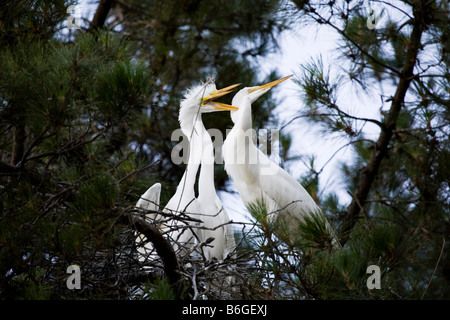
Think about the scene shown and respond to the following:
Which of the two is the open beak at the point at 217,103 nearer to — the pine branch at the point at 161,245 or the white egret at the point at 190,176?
the white egret at the point at 190,176

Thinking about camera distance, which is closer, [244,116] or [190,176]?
[190,176]

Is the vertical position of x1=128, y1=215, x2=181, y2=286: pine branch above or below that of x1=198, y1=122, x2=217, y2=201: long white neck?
below

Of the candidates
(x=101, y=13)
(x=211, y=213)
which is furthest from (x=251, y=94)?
(x=101, y=13)

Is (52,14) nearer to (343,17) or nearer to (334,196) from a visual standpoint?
(343,17)

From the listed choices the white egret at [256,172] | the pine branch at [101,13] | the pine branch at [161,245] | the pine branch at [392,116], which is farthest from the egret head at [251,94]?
the pine branch at [161,245]

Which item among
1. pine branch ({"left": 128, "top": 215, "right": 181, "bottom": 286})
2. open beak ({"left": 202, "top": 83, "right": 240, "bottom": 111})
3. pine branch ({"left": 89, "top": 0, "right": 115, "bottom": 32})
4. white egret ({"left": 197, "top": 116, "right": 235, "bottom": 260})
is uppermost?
pine branch ({"left": 89, "top": 0, "right": 115, "bottom": 32})

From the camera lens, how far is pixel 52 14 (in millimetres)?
2955

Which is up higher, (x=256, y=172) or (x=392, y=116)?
(x=392, y=116)

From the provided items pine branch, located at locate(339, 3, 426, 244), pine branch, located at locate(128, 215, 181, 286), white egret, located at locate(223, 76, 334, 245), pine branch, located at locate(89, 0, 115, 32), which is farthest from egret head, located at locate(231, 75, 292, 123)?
pine branch, located at locate(128, 215, 181, 286)

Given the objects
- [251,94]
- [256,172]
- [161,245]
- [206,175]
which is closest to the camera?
[161,245]

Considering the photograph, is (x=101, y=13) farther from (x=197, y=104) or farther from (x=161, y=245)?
(x=161, y=245)

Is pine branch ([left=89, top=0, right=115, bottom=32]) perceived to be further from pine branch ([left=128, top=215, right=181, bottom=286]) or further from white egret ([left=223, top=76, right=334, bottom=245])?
pine branch ([left=128, top=215, right=181, bottom=286])
